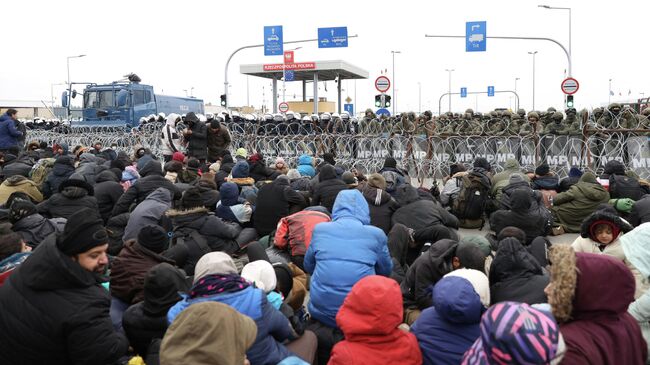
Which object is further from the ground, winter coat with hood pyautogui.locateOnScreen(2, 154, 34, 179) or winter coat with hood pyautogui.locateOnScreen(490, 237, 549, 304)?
winter coat with hood pyautogui.locateOnScreen(2, 154, 34, 179)

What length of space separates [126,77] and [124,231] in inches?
824

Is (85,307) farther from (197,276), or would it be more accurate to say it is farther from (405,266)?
(405,266)

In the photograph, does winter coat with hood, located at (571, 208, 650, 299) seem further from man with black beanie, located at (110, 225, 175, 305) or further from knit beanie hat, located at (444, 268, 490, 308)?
man with black beanie, located at (110, 225, 175, 305)

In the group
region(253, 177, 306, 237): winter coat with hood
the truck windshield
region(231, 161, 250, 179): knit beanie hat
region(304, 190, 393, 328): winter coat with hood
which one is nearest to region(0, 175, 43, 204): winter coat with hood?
region(231, 161, 250, 179): knit beanie hat

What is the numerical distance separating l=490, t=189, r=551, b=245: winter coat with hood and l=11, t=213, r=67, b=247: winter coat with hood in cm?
544

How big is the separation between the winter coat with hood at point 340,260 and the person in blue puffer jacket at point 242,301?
0.86 meters

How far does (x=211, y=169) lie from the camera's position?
35.6ft

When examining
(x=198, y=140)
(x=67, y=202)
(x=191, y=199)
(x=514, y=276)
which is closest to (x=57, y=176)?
(x=67, y=202)

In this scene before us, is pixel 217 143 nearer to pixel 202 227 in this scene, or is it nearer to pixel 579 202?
pixel 202 227

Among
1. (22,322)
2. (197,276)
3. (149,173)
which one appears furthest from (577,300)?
(149,173)

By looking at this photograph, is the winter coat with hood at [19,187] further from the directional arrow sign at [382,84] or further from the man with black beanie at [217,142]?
the directional arrow sign at [382,84]

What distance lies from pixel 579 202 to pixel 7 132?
46.6ft

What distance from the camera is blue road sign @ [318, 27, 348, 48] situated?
22875 millimetres

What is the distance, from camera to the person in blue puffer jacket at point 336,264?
4.16 metres
